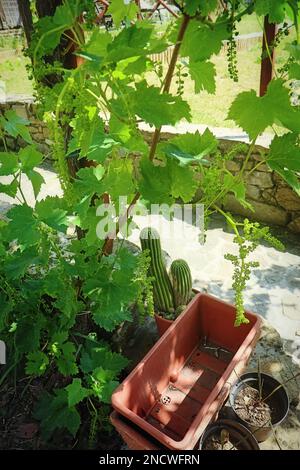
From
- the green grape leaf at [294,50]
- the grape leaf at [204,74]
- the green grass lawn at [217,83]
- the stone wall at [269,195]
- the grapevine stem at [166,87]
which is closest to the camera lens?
the grapevine stem at [166,87]

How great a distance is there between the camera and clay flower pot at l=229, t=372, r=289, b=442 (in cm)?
171

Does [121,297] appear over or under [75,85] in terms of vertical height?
under

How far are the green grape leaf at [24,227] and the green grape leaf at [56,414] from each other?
100 centimetres

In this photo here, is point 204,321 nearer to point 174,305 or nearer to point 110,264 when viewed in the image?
point 174,305

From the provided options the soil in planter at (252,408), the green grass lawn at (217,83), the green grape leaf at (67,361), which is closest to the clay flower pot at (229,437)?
the soil in planter at (252,408)

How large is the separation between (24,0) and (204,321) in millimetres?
1808

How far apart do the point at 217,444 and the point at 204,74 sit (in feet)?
5.11

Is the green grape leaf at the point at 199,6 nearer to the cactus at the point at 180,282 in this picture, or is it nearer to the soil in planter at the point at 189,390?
the cactus at the point at 180,282

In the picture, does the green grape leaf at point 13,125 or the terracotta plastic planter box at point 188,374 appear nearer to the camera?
the green grape leaf at point 13,125

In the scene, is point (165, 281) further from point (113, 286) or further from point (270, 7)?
point (270, 7)

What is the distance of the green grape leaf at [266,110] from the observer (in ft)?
3.40

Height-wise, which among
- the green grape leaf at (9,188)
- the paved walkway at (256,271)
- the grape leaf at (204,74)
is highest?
the grape leaf at (204,74)
